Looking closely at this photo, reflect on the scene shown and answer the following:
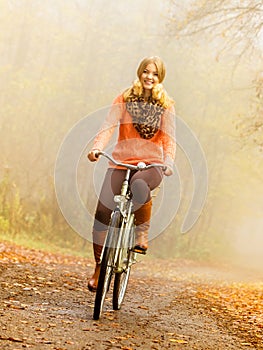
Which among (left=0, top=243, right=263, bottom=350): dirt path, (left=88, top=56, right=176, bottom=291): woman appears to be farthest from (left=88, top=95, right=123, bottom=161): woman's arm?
(left=0, top=243, right=263, bottom=350): dirt path

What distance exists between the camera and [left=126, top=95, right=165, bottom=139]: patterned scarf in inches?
228

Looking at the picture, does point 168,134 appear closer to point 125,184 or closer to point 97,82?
point 125,184

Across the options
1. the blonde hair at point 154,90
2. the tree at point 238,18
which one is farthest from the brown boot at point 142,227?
the tree at point 238,18

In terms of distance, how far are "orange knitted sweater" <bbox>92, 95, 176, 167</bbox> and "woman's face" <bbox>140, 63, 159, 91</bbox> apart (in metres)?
0.27

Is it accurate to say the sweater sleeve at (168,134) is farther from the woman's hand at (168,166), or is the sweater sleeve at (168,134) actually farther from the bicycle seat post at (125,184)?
the bicycle seat post at (125,184)

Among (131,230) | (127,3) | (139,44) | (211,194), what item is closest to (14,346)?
(131,230)

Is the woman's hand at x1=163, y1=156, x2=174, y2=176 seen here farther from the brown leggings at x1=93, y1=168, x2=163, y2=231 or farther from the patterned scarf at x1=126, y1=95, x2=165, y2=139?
the patterned scarf at x1=126, y1=95, x2=165, y2=139

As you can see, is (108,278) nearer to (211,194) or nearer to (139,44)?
(139,44)

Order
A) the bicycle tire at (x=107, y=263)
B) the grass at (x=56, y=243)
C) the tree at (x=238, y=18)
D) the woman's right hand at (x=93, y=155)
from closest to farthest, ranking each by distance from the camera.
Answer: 1. the bicycle tire at (x=107, y=263)
2. the woman's right hand at (x=93, y=155)
3. the tree at (x=238, y=18)
4. the grass at (x=56, y=243)

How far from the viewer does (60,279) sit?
26.7ft

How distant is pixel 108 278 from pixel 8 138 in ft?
85.8

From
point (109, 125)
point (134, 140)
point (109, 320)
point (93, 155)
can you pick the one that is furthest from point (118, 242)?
point (109, 125)

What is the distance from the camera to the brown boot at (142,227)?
5.85 metres

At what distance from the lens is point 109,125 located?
5.78m
